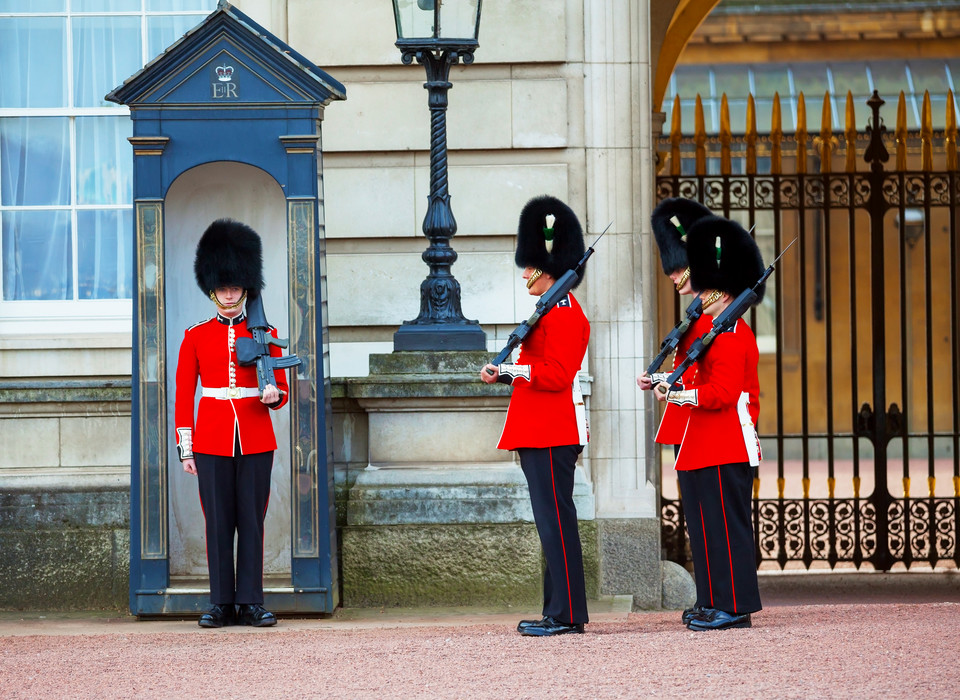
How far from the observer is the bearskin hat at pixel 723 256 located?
17.0ft

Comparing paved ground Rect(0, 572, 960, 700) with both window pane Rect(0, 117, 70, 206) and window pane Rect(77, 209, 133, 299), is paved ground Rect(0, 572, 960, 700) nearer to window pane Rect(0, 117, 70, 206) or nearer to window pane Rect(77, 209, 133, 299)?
window pane Rect(77, 209, 133, 299)

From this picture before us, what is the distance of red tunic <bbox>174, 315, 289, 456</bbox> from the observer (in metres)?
5.32

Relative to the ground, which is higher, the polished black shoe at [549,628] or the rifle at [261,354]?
the rifle at [261,354]

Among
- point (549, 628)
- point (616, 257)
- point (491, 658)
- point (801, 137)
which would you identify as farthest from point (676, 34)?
point (491, 658)

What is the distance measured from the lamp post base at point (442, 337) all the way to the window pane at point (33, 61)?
1848 mm

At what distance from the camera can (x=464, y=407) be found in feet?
19.4

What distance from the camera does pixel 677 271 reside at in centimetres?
543

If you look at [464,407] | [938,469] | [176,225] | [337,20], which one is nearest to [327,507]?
[464,407]

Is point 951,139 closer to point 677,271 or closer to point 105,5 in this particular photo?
point 677,271

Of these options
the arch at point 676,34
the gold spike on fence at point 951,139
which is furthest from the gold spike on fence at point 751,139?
the gold spike on fence at point 951,139

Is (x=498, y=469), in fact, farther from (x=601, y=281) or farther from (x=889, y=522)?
(x=889, y=522)

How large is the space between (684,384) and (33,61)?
Result: 3.13 meters

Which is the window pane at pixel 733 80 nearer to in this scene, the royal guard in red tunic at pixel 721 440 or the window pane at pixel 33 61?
the window pane at pixel 33 61

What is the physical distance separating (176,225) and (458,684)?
94.8 inches
